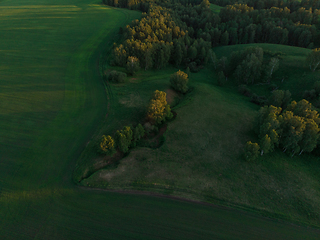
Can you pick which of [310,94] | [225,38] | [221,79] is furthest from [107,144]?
[225,38]

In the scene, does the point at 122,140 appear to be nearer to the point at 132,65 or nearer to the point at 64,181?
the point at 64,181

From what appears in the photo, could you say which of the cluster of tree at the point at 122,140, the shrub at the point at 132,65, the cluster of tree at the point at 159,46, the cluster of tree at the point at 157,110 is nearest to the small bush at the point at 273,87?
the cluster of tree at the point at 159,46

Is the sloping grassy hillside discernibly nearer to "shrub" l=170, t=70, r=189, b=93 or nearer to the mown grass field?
the mown grass field

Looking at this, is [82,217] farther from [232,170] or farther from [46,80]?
[46,80]

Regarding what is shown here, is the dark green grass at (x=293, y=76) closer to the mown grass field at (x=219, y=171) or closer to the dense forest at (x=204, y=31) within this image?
the dense forest at (x=204, y=31)

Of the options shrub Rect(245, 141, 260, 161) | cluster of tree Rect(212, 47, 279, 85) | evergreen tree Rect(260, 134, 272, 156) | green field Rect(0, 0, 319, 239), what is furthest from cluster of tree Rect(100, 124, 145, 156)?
cluster of tree Rect(212, 47, 279, 85)

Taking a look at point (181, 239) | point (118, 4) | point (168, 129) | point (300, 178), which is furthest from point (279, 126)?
point (118, 4)
